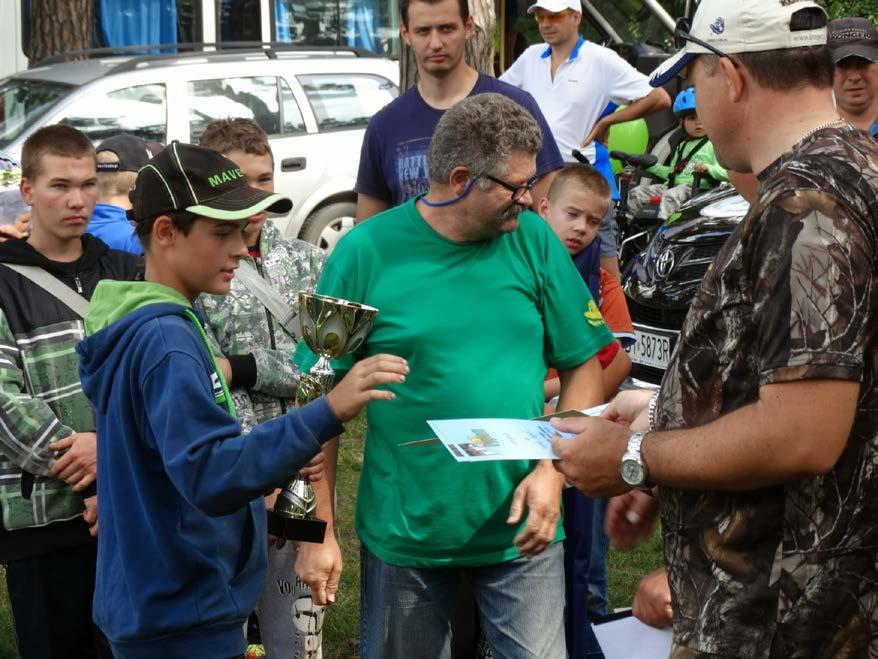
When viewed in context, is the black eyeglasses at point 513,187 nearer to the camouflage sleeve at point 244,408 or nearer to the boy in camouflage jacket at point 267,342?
the boy in camouflage jacket at point 267,342

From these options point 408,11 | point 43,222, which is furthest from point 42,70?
point 43,222

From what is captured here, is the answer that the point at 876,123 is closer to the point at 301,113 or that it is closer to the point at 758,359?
the point at 758,359

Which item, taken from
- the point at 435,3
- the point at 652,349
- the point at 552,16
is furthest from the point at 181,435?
the point at 552,16

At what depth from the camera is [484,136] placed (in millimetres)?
3320

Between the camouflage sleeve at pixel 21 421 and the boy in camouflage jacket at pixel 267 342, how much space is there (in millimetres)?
593

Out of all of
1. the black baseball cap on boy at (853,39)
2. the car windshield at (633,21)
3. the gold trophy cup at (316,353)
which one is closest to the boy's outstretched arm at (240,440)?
the gold trophy cup at (316,353)

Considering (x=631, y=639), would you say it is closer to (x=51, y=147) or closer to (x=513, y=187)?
(x=513, y=187)

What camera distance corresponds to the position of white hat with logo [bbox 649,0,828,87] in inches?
84.4

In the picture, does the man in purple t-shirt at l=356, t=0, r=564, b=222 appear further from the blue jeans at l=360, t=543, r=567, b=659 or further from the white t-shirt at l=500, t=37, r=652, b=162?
the white t-shirt at l=500, t=37, r=652, b=162

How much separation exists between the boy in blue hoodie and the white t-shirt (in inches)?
182

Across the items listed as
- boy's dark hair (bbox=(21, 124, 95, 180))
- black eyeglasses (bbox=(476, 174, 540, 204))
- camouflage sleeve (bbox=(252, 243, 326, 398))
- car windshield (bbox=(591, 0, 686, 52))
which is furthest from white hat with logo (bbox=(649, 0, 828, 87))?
car windshield (bbox=(591, 0, 686, 52))

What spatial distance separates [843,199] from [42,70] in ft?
34.8

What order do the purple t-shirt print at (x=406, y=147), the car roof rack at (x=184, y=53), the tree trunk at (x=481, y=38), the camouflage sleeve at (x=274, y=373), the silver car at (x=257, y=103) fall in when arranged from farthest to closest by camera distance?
the car roof rack at (x=184, y=53)
the silver car at (x=257, y=103)
the tree trunk at (x=481, y=38)
the purple t-shirt print at (x=406, y=147)
the camouflage sleeve at (x=274, y=373)

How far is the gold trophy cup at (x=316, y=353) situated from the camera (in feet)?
9.91
